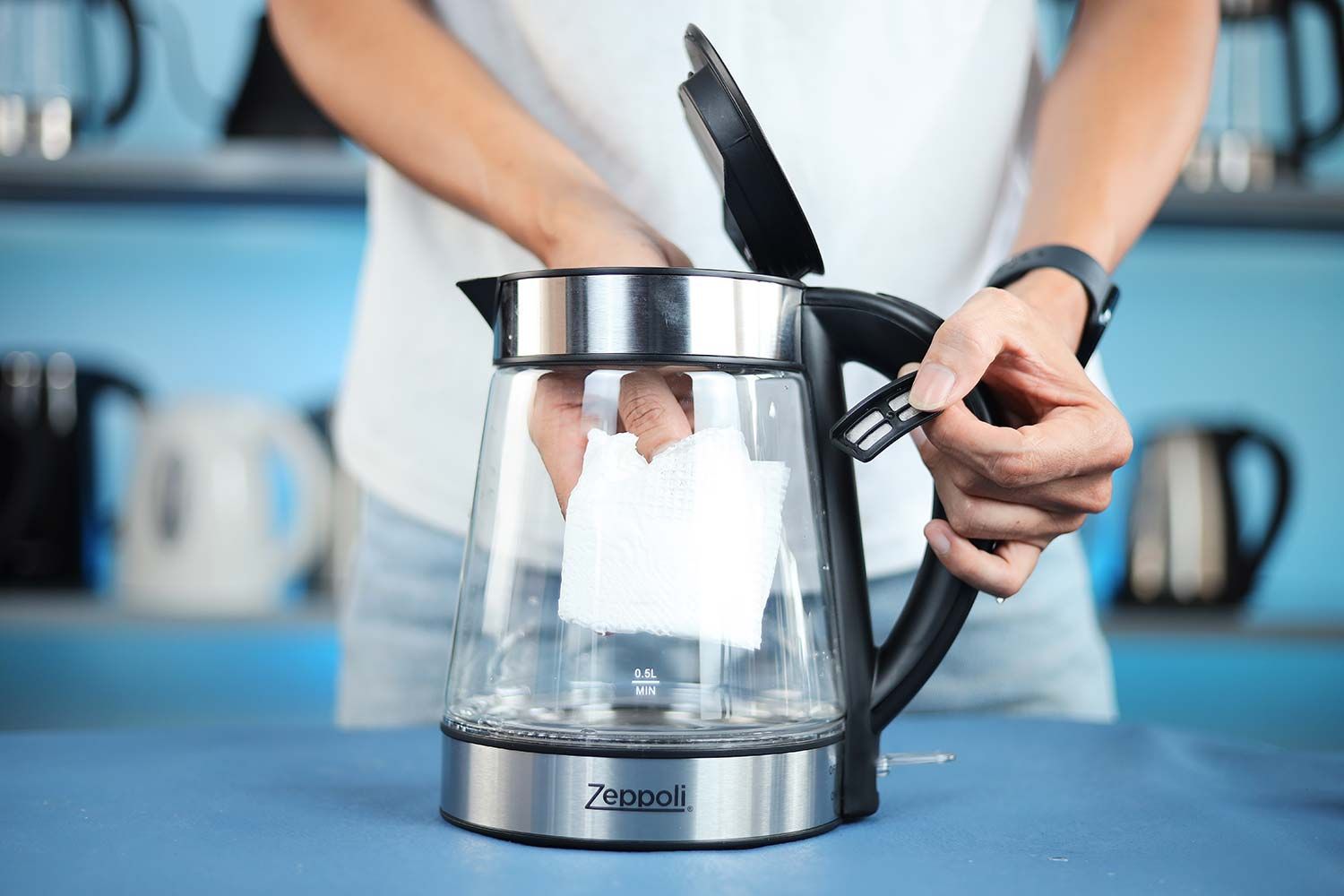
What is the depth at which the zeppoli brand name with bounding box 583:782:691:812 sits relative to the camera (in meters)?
0.46

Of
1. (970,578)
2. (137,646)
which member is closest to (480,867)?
(970,578)

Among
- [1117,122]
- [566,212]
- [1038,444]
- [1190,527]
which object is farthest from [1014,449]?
[1190,527]

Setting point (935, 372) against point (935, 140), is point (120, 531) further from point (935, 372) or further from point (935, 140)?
point (935, 372)

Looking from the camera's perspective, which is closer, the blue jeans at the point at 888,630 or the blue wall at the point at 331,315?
the blue jeans at the point at 888,630

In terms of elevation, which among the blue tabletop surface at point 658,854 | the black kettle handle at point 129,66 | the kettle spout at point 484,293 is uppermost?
the black kettle handle at point 129,66

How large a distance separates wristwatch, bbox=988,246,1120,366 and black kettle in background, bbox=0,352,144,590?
1.05m

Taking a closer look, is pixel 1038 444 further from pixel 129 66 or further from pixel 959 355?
pixel 129 66

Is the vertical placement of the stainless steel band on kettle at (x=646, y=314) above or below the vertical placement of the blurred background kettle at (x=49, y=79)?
below

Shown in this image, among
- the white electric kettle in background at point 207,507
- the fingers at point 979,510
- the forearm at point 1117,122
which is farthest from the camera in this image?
the white electric kettle in background at point 207,507

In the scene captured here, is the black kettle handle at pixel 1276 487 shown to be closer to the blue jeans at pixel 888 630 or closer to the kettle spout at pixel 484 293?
the blue jeans at pixel 888 630

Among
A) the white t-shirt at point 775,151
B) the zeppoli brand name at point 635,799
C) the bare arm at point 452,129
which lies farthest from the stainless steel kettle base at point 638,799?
the white t-shirt at point 775,151

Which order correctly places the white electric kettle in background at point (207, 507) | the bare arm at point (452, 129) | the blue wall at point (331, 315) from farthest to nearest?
the blue wall at point (331, 315) → the white electric kettle in background at point (207, 507) → the bare arm at point (452, 129)

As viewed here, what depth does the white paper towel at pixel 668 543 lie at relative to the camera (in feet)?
1.53

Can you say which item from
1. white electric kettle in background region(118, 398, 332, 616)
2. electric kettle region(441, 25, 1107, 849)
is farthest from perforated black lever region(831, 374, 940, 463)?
white electric kettle in background region(118, 398, 332, 616)
